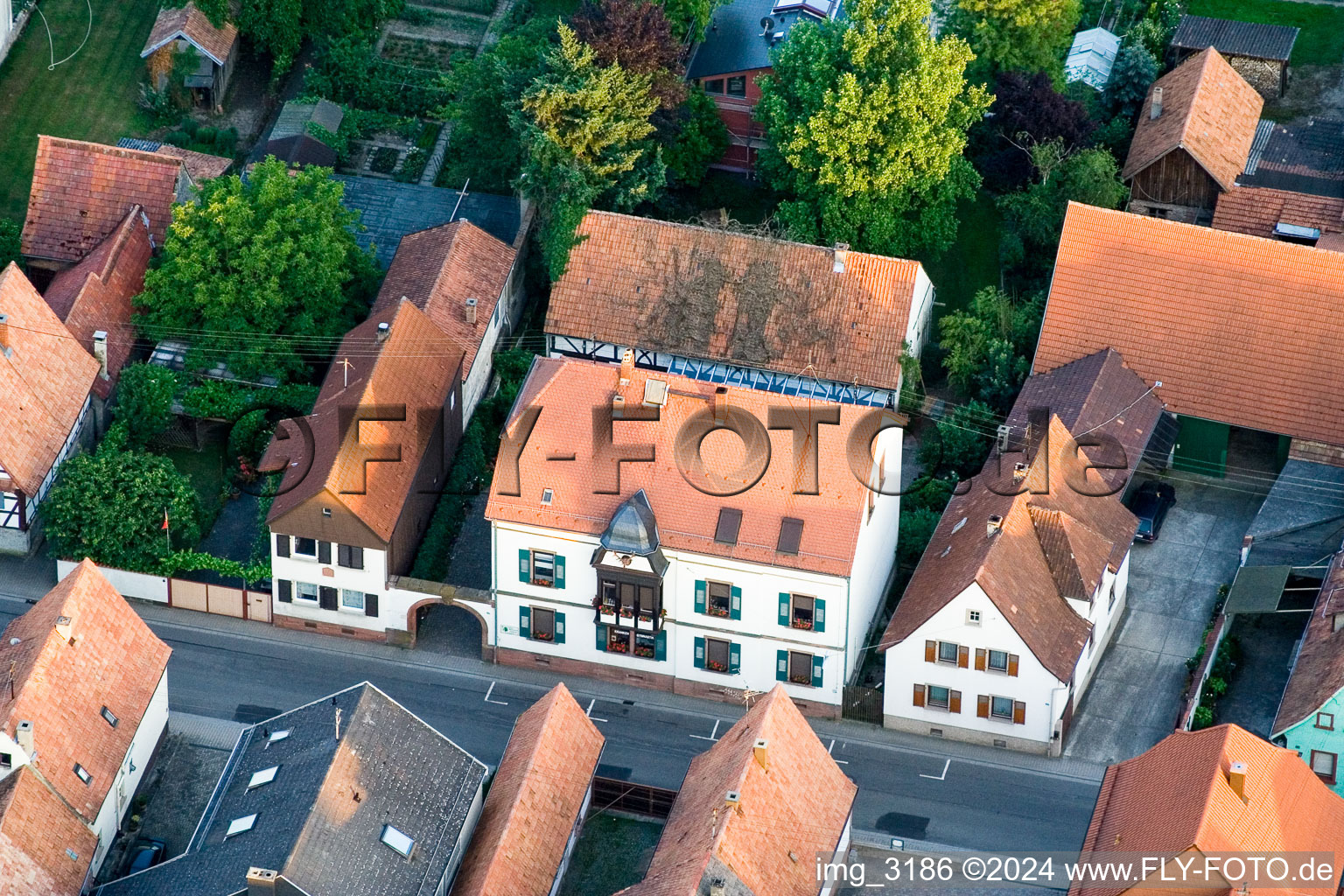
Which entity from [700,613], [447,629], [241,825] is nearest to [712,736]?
[700,613]

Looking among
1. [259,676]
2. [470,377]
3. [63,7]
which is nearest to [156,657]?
[259,676]

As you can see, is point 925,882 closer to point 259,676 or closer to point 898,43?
point 259,676

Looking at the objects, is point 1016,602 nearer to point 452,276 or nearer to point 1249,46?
point 452,276

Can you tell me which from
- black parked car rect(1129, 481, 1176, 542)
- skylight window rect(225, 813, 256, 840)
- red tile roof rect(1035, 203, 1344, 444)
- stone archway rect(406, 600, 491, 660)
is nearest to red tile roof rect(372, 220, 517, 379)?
stone archway rect(406, 600, 491, 660)

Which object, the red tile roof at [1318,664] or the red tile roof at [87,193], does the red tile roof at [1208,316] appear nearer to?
the red tile roof at [1318,664]

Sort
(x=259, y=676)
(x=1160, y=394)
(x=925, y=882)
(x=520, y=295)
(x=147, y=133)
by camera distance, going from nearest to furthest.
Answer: (x=925, y=882)
(x=259, y=676)
(x=1160, y=394)
(x=520, y=295)
(x=147, y=133)

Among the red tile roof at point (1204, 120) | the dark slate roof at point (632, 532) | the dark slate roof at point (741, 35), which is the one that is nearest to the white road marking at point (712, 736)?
the dark slate roof at point (632, 532)
